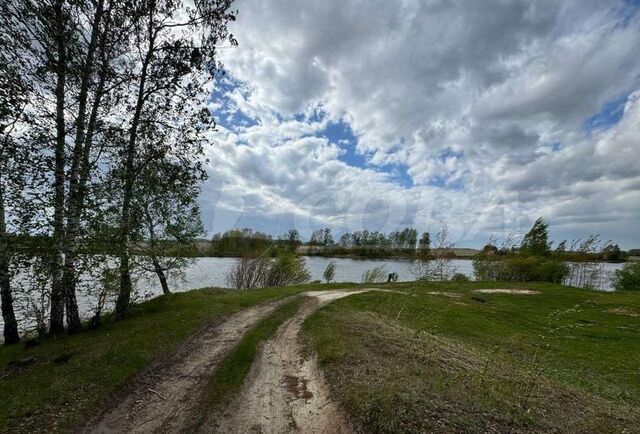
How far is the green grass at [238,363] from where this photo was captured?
256 inches

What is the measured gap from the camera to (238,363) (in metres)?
7.99

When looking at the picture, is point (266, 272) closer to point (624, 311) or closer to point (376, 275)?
point (376, 275)

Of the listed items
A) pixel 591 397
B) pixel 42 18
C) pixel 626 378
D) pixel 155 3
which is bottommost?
pixel 626 378

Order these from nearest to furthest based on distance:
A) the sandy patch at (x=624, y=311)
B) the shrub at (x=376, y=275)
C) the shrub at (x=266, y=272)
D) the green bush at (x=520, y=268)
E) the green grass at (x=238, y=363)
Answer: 1. the green grass at (x=238, y=363)
2. the sandy patch at (x=624, y=311)
3. the shrub at (x=266, y=272)
4. the shrub at (x=376, y=275)
5. the green bush at (x=520, y=268)

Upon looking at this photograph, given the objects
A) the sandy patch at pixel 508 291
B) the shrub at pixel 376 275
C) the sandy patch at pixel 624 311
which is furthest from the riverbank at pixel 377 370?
the shrub at pixel 376 275

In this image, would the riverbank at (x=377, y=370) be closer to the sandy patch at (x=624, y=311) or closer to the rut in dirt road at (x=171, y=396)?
the rut in dirt road at (x=171, y=396)

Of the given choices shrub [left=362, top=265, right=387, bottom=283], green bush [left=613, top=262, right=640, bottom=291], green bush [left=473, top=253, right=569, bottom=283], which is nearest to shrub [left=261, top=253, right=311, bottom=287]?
shrub [left=362, top=265, right=387, bottom=283]

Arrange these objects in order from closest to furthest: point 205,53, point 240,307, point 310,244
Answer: point 205,53 → point 240,307 → point 310,244

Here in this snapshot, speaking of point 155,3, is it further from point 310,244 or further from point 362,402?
point 310,244

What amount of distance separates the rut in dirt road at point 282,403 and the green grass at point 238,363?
0.21 metres

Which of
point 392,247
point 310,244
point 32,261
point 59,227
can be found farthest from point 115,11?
point 310,244

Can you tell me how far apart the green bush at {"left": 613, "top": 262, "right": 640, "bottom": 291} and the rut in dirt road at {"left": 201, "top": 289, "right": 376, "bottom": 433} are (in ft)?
162

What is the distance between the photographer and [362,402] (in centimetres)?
567

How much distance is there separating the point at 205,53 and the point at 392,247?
83207 millimetres
